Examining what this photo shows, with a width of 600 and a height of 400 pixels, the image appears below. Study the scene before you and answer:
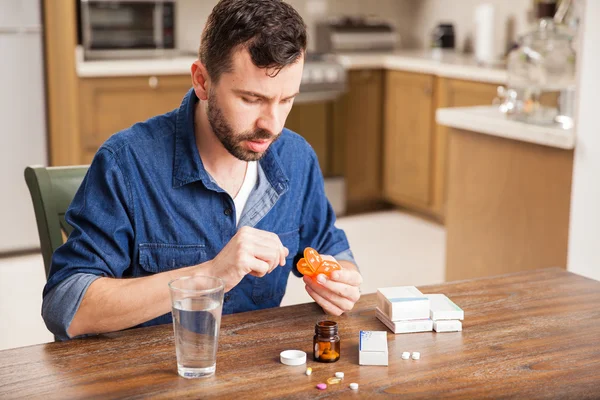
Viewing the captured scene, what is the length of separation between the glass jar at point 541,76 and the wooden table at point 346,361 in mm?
1455

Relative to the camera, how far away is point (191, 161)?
1.54m

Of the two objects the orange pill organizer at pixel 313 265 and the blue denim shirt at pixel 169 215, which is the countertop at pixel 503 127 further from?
the orange pill organizer at pixel 313 265

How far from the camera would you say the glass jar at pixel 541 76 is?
2.83m

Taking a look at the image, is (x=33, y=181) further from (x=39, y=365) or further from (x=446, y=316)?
(x=446, y=316)

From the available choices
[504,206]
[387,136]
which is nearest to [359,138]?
[387,136]

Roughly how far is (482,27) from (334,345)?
4018mm

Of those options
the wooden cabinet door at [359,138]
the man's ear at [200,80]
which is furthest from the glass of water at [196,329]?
the wooden cabinet door at [359,138]

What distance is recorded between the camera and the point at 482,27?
4.89 meters

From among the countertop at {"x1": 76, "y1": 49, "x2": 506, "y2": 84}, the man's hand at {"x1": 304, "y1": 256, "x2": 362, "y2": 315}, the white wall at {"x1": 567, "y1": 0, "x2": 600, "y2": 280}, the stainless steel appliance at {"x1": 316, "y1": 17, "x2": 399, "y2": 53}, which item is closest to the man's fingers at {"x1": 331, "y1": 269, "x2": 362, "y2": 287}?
the man's hand at {"x1": 304, "y1": 256, "x2": 362, "y2": 315}

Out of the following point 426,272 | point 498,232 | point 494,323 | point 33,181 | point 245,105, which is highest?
point 245,105

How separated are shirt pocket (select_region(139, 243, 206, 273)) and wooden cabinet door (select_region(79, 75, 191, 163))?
2832 millimetres

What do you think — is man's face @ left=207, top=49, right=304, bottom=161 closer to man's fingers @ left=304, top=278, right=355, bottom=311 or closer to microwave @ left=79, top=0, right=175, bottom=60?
man's fingers @ left=304, top=278, right=355, bottom=311

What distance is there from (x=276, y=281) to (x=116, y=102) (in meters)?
2.87

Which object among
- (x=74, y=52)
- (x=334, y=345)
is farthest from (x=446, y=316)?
(x=74, y=52)
